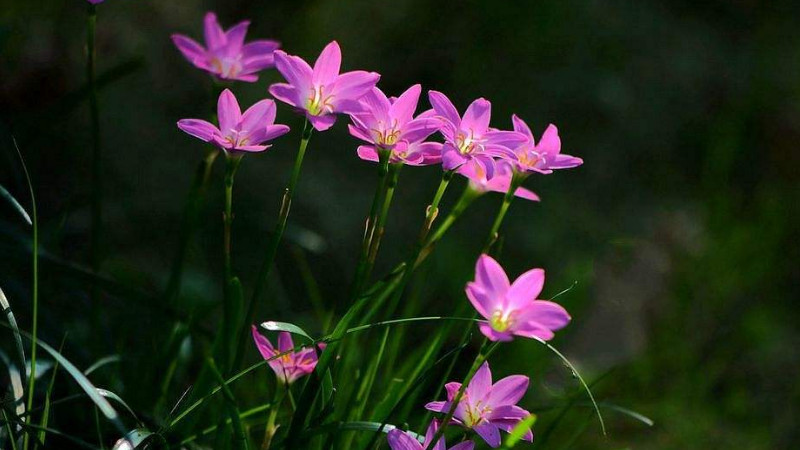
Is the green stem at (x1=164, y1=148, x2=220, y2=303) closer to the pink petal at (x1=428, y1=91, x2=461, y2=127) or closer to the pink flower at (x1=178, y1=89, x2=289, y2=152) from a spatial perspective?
the pink flower at (x1=178, y1=89, x2=289, y2=152)

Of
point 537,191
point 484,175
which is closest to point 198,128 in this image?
point 484,175

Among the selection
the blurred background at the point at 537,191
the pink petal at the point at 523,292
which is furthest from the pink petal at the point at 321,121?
the blurred background at the point at 537,191

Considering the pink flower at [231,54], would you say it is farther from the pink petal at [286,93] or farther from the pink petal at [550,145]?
the pink petal at [550,145]

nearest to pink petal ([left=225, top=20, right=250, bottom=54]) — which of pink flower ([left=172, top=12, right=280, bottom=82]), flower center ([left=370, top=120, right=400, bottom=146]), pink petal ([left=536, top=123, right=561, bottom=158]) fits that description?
pink flower ([left=172, top=12, right=280, bottom=82])

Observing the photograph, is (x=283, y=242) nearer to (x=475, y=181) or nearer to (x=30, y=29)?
(x=30, y=29)

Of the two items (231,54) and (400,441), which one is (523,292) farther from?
(231,54)

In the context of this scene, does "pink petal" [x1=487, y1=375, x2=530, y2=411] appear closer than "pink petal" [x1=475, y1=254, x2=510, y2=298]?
No
